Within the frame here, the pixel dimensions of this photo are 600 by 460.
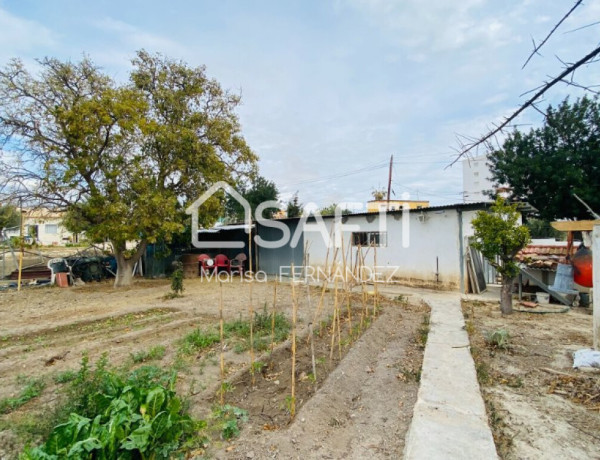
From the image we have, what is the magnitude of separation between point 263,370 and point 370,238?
28.2 ft

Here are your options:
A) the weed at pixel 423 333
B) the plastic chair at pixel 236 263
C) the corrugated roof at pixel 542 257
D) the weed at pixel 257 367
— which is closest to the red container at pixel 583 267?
the corrugated roof at pixel 542 257

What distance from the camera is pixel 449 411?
2.79 m

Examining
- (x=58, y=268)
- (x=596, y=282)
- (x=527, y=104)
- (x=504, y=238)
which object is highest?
→ (x=527, y=104)

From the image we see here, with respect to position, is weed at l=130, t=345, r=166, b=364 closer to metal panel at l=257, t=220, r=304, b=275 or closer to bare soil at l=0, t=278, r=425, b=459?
bare soil at l=0, t=278, r=425, b=459

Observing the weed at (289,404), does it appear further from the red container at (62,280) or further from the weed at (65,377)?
the red container at (62,280)

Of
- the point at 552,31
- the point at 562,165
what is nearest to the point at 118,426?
the point at 552,31

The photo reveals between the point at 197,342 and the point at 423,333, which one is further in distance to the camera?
the point at 423,333

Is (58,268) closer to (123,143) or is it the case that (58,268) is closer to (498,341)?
Result: (123,143)

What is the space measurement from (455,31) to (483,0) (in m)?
0.32

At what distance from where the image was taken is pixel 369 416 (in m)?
2.89

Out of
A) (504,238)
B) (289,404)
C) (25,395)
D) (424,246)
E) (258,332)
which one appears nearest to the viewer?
(289,404)

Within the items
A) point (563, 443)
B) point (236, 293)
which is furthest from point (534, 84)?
point (236, 293)

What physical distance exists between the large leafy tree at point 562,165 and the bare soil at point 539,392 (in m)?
9.14

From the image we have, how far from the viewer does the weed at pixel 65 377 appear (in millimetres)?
3561
